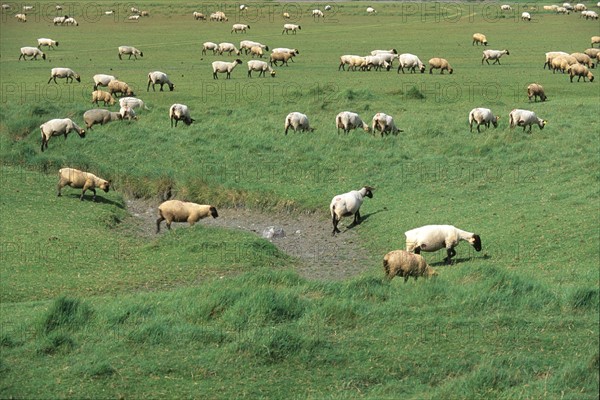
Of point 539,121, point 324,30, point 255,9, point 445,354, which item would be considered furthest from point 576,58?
point 255,9

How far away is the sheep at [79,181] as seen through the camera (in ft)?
90.7

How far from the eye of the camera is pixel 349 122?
33.4m

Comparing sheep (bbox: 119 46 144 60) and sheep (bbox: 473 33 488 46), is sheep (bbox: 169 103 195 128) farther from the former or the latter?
sheep (bbox: 473 33 488 46)

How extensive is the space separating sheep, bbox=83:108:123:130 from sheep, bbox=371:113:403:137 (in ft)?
32.8

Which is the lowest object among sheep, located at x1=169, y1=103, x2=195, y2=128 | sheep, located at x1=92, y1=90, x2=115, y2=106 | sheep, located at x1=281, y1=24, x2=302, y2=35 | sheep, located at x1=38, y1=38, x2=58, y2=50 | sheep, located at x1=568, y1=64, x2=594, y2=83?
sheep, located at x1=281, y1=24, x2=302, y2=35

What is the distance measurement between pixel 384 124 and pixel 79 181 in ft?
34.9

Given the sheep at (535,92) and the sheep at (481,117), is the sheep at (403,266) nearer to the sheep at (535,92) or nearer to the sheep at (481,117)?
the sheep at (481,117)

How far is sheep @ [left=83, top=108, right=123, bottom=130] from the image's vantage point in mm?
35844

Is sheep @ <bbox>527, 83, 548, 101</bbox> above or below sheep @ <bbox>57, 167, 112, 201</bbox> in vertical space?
below

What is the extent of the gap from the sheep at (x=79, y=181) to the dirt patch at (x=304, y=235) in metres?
1.34

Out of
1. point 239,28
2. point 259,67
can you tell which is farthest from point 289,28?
point 259,67

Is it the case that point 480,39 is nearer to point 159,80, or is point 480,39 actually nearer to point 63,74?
point 159,80

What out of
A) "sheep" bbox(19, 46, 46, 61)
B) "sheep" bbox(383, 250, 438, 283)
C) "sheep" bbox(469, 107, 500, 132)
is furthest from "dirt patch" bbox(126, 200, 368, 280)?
"sheep" bbox(19, 46, 46, 61)

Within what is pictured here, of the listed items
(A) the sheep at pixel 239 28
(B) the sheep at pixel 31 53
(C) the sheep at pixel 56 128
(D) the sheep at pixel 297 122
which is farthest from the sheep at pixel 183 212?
(A) the sheep at pixel 239 28
